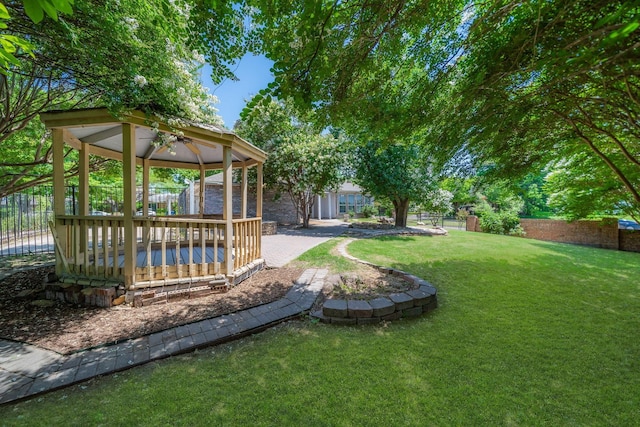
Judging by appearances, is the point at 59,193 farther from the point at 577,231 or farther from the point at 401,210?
the point at 577,231

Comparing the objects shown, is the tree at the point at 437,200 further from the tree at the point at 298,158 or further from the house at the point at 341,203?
the house at the point at 341,203

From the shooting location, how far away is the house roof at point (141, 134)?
12.5ft

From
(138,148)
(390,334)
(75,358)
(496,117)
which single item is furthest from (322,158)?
(75,358)

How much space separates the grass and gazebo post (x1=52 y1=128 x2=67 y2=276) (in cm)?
293

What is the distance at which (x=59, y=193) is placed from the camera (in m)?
4.23

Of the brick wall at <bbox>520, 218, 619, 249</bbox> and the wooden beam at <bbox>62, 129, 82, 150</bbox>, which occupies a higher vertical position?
the wooden beam at <bbox>62, 129, 82, 150</bbox>

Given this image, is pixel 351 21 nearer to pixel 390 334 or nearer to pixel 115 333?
pixel 390 334

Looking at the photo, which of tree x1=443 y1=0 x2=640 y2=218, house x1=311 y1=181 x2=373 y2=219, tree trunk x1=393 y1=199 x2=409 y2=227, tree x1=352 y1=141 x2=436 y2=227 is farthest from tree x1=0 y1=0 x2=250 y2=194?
house x1=311 y1=181 x2=373 y2=219

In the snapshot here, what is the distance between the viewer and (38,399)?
7.18 feet

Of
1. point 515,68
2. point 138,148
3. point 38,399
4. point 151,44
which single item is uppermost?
point 151,44

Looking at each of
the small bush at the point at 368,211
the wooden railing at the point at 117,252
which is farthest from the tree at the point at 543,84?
the small bush at the point at 368,211

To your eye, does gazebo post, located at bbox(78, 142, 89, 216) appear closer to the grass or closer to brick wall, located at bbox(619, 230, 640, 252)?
the grass

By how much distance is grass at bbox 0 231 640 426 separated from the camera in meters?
2.02

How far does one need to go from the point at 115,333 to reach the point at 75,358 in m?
0.49
